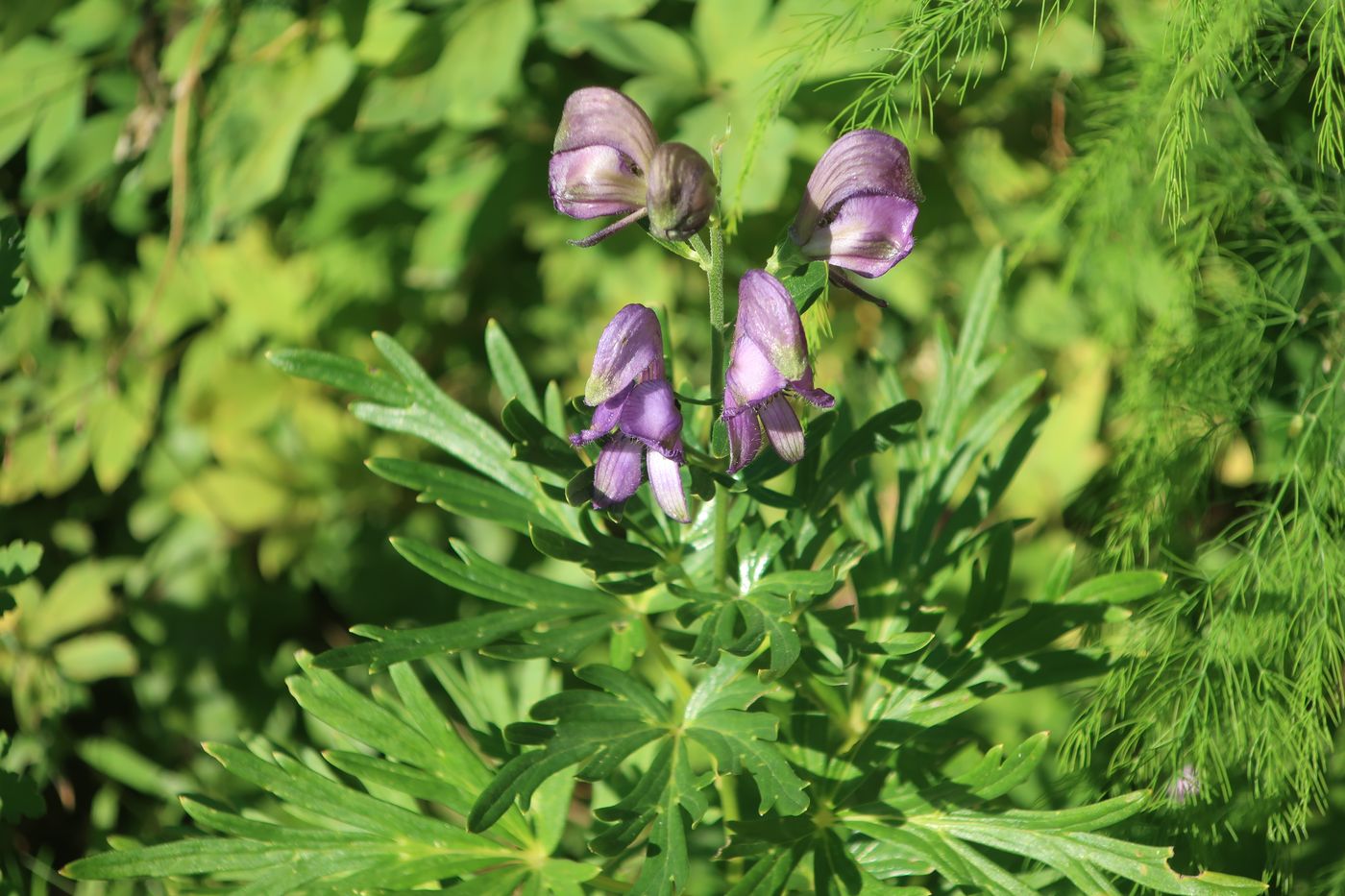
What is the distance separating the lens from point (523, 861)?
3.83 feet

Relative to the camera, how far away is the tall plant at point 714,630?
902 mm

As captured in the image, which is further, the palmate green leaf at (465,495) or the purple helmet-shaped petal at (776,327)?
the palmate green leaf at (465,495)

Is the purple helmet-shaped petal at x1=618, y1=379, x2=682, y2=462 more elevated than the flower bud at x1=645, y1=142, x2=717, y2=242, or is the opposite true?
the flower bud at x1=645, y1=142, x2=717, y2=242

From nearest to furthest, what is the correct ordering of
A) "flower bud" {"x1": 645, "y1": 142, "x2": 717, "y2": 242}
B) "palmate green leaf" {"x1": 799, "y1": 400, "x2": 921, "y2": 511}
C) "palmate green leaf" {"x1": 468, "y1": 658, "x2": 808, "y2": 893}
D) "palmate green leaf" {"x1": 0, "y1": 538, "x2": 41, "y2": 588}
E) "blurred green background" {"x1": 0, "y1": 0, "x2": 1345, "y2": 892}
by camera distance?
"flower bud" {"x1": 645, "y1": 142, "x2": 717, "y2": 242}, "palmate green leaf" {"x1": 468, "y1": 658, "x2": 808, "y2": 893}, "palmate green leaf" {"x1": 799, "y1": 400, "x2": 921, "y2": 511}, "palmate green leaf" {"x1": 0, "y1": 538, "x2": 41, "y2": 588}, "blurred green background" {"x1": 0, "y1": 0, "x2": 1345, "y2": 892}

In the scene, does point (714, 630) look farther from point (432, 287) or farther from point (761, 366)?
point (432, 287)

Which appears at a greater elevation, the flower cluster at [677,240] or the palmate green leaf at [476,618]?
A: the flower cluster at [677,240]

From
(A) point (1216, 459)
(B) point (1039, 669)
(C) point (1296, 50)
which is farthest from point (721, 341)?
(C) point (1296, 50)

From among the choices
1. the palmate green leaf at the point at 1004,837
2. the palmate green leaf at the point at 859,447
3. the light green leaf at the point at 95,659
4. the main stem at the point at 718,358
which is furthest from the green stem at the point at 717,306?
the light green leaf at the point at 95,659

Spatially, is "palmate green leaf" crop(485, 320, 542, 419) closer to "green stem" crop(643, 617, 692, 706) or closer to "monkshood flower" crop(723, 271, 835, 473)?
"green stem" crop(643, 617, 692, 706)

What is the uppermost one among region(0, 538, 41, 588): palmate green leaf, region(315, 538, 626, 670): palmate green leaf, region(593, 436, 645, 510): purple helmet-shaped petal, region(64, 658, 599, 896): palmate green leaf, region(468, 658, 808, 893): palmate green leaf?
region(593, 436, 645, 510): purple helmet-shaped petal

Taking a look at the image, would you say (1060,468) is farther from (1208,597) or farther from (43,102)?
(43,102)

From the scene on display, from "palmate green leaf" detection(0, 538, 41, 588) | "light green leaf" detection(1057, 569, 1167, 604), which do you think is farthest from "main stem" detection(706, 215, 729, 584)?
"palmate green leaf" detection(0, 538, 41, 588)

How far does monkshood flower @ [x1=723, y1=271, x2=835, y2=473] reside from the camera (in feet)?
2.74

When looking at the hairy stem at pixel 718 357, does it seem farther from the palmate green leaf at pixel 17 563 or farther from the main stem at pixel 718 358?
the palmate green leaf at pixel 17 563
